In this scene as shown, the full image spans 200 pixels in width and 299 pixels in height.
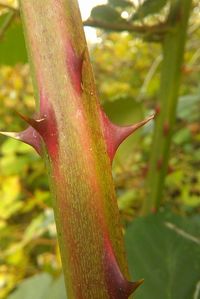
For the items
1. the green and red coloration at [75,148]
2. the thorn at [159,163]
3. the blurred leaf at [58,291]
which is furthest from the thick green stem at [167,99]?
the green and red coloration at [75,148]

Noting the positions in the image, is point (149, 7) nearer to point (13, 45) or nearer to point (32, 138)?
point (13, 45)

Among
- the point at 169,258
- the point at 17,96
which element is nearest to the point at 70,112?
the point at 169,258

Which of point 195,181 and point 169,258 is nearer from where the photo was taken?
point 169,258

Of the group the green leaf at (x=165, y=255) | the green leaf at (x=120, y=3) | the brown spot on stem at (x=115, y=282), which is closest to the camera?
the brown spot on stem at (x=115, y=282)

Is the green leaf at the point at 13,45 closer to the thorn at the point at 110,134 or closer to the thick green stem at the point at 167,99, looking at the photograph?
the thick green stem at the point at 167,99

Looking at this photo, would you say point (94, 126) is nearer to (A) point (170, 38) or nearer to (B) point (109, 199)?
(B) point (109, 199)

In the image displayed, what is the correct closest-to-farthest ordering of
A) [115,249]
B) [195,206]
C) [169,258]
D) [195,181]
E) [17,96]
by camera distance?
[115,249] < [169,258] < [195,206] < [195,181] < [17,96]

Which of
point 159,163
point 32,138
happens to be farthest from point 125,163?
point 32,138
